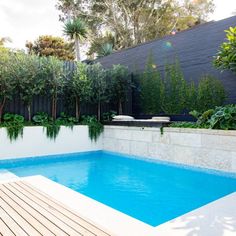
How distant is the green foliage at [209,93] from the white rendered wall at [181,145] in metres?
1.62

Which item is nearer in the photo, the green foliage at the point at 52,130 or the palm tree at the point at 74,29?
the green foliage at the point at 52,130

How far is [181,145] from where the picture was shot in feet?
19.3

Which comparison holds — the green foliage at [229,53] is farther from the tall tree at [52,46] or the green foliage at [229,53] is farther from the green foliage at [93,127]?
the tall tree at [52,46]

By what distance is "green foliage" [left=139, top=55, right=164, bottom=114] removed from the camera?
28.1ft

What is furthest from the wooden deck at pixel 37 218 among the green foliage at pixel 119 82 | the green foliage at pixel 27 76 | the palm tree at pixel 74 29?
the palm tree at pixel 74 29

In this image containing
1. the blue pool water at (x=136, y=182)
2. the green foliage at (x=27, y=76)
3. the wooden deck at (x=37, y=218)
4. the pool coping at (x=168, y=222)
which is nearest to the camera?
the wooden deck at (x=37, y=218)

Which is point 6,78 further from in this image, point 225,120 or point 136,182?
point 225,120

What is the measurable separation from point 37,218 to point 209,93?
584 cm

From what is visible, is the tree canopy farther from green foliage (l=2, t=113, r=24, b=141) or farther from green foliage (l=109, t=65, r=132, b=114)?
green foliage (l=2, t=113, r=24, b=141)

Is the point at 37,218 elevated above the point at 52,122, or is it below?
below

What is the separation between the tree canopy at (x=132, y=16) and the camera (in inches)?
760

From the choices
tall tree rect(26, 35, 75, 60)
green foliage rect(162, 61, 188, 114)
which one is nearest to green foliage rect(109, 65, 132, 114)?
green foliage rect(162, 61, 188, 114)

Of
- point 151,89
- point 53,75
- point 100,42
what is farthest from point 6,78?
point 100,42

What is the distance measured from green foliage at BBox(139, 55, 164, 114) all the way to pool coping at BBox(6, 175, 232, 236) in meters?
5.50
